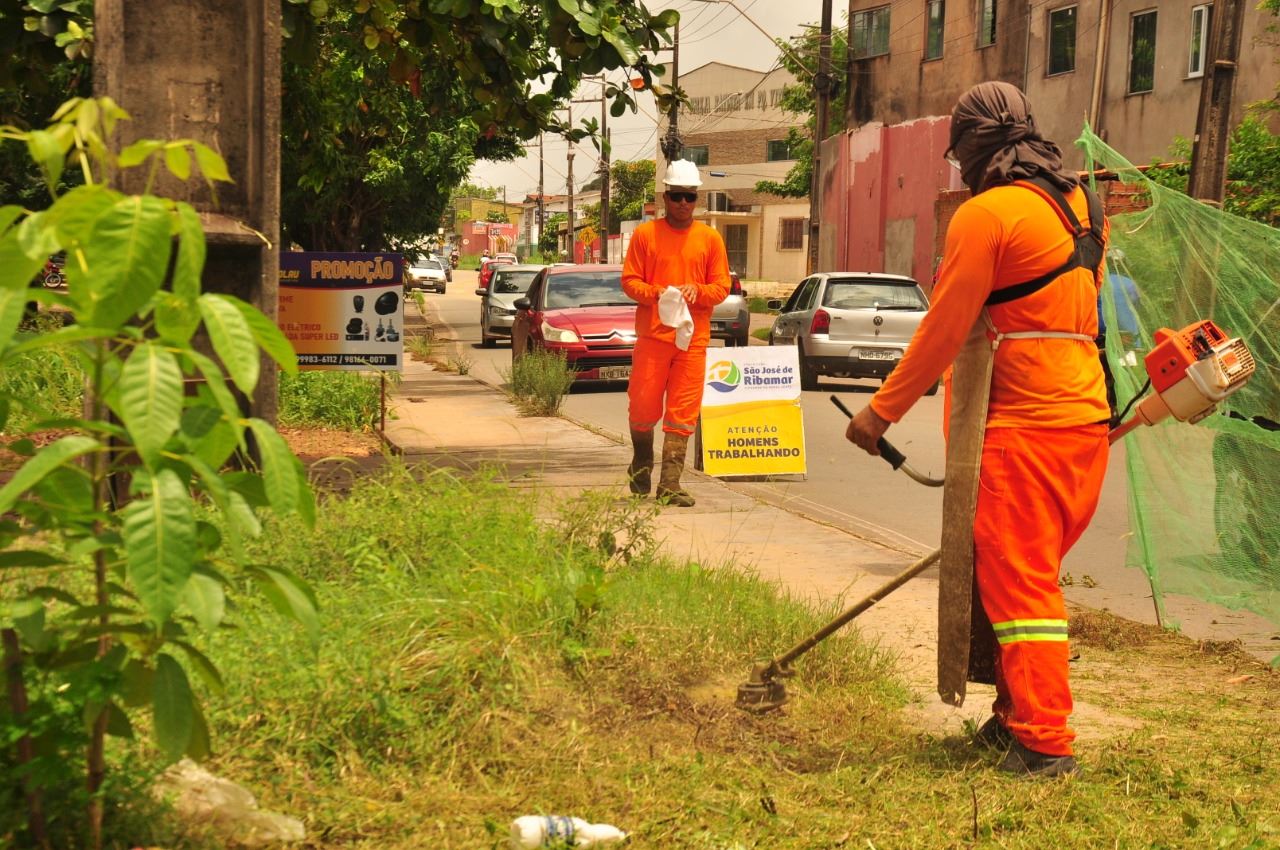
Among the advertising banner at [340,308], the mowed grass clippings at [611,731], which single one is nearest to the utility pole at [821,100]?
the advertising banner at [340,308]

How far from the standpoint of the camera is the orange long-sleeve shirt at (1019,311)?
4.34m

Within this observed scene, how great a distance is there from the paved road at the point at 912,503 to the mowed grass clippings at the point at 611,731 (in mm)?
1353

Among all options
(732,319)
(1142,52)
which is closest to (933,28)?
(1142,52)

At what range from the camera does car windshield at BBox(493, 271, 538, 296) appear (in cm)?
3269

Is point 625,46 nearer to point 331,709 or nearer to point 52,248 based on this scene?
point 331,709

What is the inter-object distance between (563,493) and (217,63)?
11.8ft

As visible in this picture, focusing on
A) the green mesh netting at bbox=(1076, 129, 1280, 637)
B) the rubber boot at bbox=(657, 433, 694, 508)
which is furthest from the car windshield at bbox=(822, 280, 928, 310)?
the green mesh netting at bbox=(1076, 129, 1280, 637)

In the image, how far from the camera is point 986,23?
34.3 metres

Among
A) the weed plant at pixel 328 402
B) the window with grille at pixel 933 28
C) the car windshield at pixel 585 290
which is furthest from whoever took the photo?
the window with grille at pixel 933 28

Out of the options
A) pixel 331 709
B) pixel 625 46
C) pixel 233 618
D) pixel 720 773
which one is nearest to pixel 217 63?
pixel 625 46

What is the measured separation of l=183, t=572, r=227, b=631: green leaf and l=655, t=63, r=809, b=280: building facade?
218 feet

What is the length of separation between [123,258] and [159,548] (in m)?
0.48

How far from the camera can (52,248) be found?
97.1 inches

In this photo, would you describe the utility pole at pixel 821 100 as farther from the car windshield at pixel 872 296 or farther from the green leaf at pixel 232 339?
the green leaf at pixel 232 339
